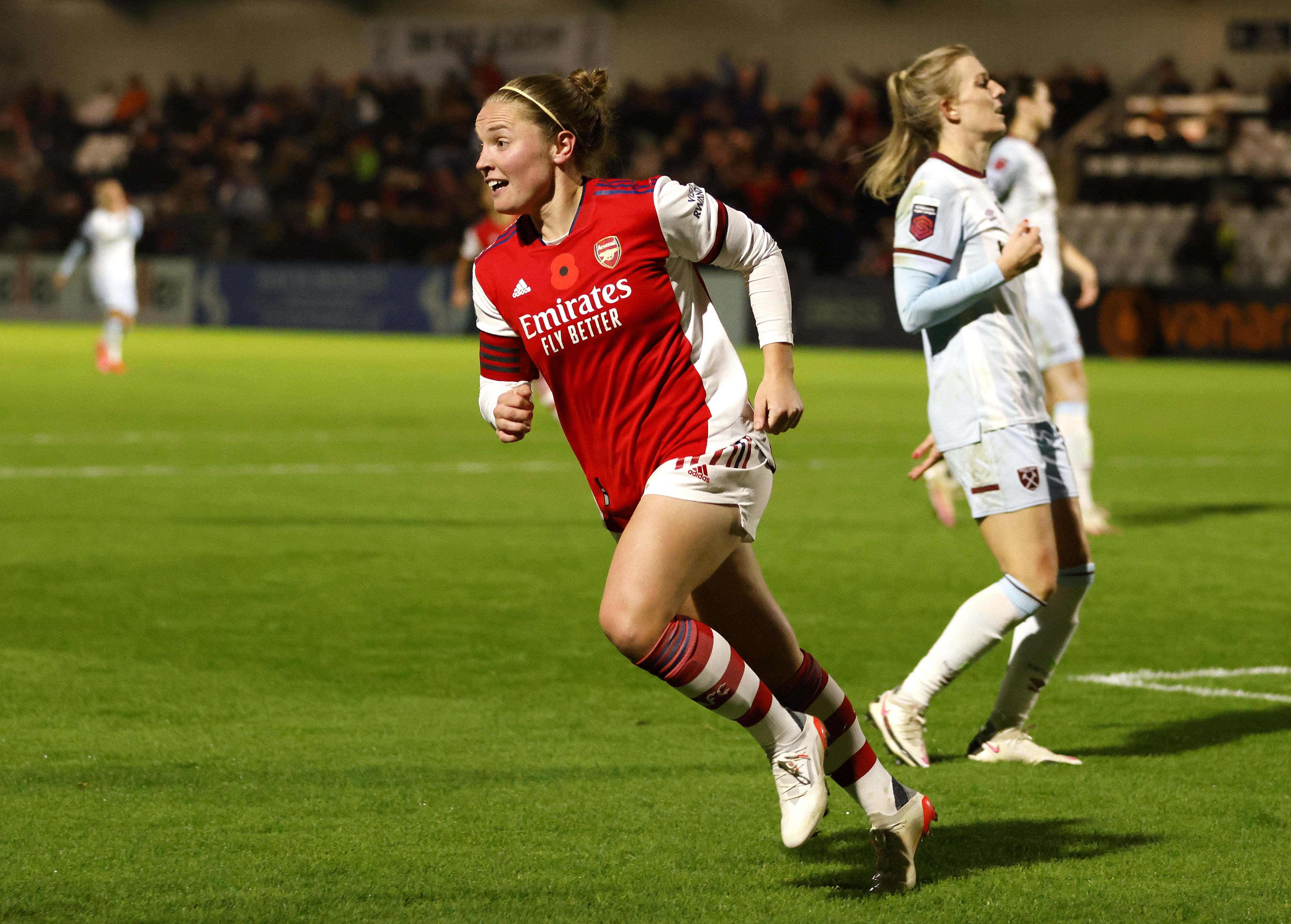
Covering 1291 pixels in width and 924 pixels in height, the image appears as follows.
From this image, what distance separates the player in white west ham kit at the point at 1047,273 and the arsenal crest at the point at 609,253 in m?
5.10

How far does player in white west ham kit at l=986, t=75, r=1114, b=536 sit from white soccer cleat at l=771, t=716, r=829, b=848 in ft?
17.0

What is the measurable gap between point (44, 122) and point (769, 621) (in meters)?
41.7

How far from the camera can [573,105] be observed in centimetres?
413

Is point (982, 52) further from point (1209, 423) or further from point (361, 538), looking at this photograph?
point (361, 538)

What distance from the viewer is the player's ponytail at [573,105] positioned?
4074 millimetres

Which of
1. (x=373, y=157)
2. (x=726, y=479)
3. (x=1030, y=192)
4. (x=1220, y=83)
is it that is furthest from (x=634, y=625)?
(x=373, y=157)

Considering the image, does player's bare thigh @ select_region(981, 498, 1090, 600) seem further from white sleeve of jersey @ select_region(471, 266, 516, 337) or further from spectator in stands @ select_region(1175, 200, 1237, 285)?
spectator in stands @ select_region(1175, 200, 1237, 285)

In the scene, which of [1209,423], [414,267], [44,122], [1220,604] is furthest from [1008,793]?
[44,122]

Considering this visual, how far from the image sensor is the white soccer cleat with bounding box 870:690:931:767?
516 centimetres

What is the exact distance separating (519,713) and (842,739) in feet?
6.05

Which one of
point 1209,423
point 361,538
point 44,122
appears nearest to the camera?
point 361,538

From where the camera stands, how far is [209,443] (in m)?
14.1

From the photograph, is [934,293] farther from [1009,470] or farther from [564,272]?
[564,272]

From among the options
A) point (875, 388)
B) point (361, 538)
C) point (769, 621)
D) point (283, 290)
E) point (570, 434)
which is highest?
point (570, 434)
